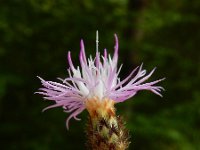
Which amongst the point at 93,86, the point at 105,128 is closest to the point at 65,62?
the point at 93,86

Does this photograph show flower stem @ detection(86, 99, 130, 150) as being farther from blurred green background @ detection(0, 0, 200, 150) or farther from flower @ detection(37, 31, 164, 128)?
blurred green background @ detection(0, 0, 200, 150)

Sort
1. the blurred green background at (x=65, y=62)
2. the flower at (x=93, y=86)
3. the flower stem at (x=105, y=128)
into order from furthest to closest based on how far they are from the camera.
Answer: the blurred green background at (x=65, y=62) → the flower at (x=93, y=86) → the flower stem at (x=105, y=128)

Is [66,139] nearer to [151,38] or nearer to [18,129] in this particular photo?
[18,129]

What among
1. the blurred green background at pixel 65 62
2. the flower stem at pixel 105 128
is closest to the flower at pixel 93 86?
the flower stem at pixel 105 128

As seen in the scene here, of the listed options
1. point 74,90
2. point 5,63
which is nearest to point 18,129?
point 5,63

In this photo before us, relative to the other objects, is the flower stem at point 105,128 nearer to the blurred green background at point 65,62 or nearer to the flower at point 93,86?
the flower at point 93,86

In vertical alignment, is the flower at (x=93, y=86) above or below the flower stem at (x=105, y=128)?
Result: above

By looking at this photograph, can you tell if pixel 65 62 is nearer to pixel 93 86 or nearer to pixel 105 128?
pixel 93 86

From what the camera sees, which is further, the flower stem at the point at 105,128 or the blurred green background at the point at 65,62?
the blurred green background at the point at 65,62
